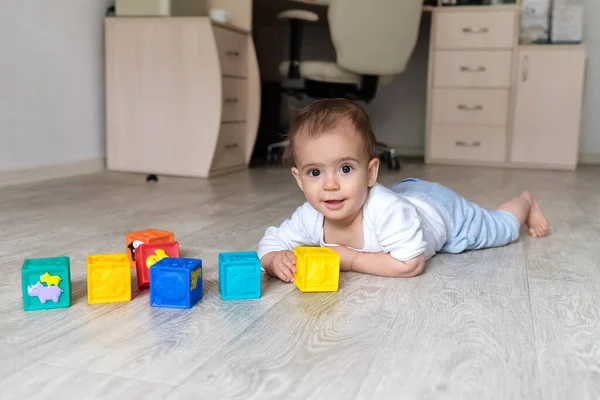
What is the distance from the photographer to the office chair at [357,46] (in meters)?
2.55

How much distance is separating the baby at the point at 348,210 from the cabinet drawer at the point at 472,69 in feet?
7.20

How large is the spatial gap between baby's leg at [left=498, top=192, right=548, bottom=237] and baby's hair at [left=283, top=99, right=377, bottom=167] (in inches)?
22.2

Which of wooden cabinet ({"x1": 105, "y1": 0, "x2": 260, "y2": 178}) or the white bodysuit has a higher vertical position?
wooden cabinet ({"x1": 105, "y1": 0, "x2": 260, "y2": 178})

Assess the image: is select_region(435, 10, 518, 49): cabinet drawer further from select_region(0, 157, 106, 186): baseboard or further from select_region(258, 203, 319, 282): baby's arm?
select_region(258, 203, 319, 282): baby's arm

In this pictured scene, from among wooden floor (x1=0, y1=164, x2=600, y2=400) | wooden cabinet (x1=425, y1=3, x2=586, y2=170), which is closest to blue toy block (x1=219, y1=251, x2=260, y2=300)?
wooden floor (x1=0, y1=164, x2=600, y2=400)

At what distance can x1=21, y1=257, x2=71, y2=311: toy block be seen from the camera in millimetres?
842

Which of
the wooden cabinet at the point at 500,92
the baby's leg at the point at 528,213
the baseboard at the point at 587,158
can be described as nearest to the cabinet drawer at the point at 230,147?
the wooden cabinet at the point at 500,92

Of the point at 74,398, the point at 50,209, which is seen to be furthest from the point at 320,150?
the point at 50,209

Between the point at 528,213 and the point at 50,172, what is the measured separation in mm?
1682

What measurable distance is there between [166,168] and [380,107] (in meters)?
1.76

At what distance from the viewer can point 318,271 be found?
948mm

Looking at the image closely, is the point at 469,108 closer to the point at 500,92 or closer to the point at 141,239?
the point at 500,92

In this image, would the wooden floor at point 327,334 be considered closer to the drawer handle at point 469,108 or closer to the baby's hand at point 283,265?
the baby's hand at point 283,265

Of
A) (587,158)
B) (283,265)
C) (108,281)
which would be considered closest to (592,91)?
(587,158)
